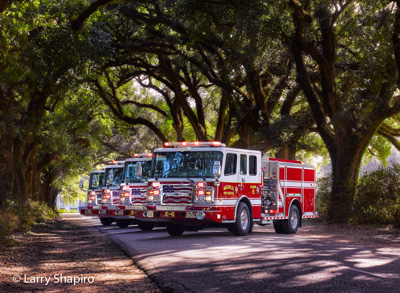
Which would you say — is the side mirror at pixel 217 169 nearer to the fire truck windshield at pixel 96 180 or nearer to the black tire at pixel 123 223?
the black tire at pixel 123 223

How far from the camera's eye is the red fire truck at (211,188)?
17.3 metres

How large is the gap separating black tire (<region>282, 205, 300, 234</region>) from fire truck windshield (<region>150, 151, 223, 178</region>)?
474 centimetres

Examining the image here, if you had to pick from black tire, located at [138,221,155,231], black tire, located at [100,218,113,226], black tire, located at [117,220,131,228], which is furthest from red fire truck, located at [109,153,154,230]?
black tire, located at [100,218,113,226]

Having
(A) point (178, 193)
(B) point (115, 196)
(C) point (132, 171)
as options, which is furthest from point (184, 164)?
(B) point (115, 196)

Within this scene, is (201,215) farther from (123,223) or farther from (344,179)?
(123,223)

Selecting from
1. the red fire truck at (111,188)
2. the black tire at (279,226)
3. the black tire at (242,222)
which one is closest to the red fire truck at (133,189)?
the red fire truck at (111,188)

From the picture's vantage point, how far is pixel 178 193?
696 inches

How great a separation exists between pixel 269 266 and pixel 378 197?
13.1 m

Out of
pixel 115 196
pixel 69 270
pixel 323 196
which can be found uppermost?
pixel 323 196

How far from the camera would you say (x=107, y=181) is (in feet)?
92.5

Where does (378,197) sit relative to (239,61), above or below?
below

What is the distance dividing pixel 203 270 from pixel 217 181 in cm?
679

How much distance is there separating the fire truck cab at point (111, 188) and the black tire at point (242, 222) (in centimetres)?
935

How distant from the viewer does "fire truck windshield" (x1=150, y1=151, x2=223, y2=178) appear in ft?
58.0
